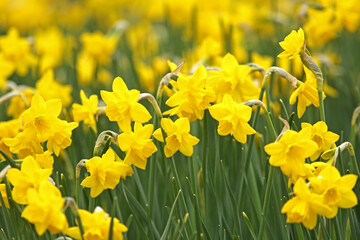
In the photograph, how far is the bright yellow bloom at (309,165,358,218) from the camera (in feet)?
3.67

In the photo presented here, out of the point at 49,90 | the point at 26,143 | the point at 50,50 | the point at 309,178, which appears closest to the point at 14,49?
the point at 49,90

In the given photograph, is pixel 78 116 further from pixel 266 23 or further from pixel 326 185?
pixel 266 23

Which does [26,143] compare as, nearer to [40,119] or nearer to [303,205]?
[40,119]

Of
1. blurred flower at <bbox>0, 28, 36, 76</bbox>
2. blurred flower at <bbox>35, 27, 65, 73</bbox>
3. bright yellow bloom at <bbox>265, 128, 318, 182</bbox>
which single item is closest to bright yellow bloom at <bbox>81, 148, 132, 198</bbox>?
bright yellow bloom at <bbox>265, 128, 318, 182</bbox>

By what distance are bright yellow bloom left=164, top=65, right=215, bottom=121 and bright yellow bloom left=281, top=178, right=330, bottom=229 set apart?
1.22ft

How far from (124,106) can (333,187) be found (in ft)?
1.92

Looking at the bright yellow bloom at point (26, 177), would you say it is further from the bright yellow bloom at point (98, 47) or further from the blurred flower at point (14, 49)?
the bright yellow bloom at point (98, 47)

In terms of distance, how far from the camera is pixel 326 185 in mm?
1121

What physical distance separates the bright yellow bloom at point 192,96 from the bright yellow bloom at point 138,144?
0.32 feet

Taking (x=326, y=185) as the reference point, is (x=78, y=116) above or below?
above

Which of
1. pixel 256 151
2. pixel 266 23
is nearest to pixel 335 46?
pixel 266 23

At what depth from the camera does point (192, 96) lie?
1372 millimetres

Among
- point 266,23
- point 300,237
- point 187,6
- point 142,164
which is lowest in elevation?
point 300,237

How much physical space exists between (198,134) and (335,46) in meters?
2.01
